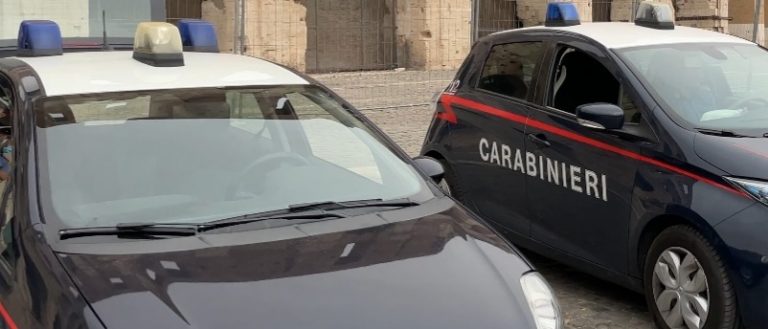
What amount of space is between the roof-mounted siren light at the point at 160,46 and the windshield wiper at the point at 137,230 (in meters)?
1.02

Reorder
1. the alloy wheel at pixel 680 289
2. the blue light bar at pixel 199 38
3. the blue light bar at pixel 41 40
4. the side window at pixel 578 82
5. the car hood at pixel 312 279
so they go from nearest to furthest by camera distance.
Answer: the car hood at pixel 312 279
the blue light bar at pixel 41 40
the alloy wheel at pixel 680 289
the blue light bar at pixel 199 38
the side window at pixel 578 82

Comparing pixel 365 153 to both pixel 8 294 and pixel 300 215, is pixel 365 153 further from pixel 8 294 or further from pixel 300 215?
pixel 8 294

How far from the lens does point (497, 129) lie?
5844mm

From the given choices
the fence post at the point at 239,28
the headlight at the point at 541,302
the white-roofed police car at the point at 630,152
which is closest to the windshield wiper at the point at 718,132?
the white-roofed police car at the point at 630,152

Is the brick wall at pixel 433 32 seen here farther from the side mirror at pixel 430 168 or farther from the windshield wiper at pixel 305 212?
the windshield wiper at pixel 305 212

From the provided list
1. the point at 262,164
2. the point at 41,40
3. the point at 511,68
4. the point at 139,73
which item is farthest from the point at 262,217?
the point at 511,68

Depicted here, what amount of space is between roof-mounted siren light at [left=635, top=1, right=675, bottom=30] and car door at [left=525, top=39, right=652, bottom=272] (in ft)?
2.75

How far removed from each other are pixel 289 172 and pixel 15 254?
3.59 feet

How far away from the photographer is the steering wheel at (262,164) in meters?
3.34

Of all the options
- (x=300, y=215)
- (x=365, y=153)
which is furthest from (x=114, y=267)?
(x=365, y=153)

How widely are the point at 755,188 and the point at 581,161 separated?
1151 millimetres

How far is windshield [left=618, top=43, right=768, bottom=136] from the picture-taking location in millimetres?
4840

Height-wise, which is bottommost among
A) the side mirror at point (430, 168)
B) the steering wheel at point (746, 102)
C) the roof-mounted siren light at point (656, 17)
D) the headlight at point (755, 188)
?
the headlight at point (755, 188)

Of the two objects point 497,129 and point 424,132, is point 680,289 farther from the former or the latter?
point 424,132
